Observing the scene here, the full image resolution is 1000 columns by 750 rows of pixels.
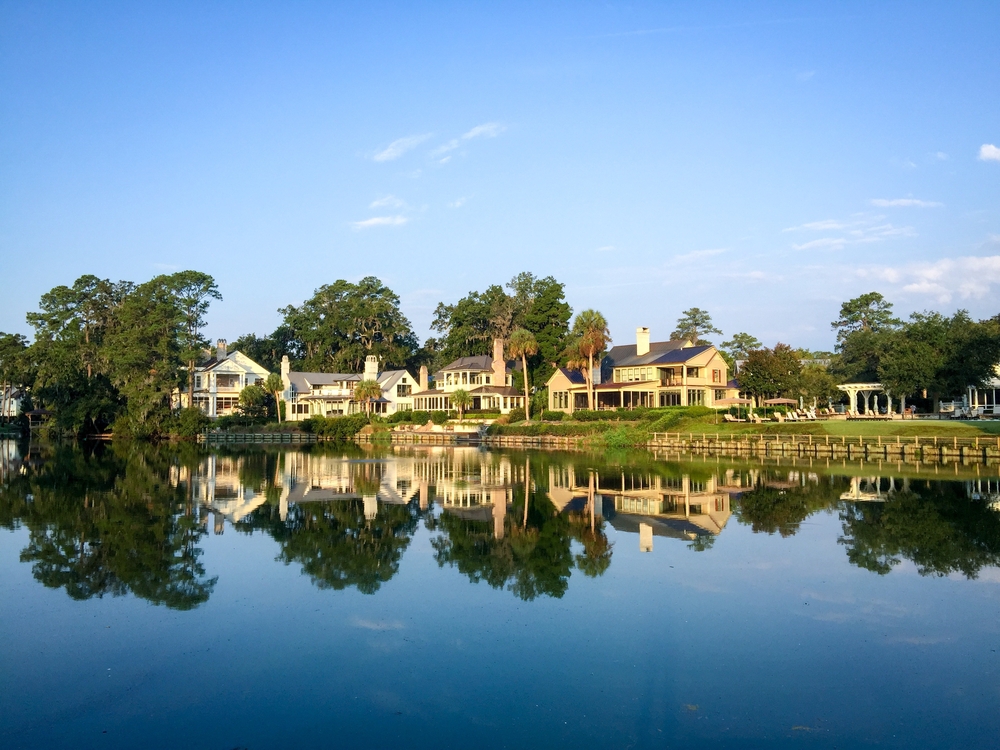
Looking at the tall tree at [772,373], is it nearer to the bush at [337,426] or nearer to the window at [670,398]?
the window at [670,398]

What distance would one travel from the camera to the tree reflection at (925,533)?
1698 cm

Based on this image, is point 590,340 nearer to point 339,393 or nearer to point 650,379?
point 650,379

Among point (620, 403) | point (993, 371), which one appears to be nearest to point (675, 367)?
point (620, 403)

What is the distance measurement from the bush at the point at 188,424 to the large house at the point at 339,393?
36.5 feet

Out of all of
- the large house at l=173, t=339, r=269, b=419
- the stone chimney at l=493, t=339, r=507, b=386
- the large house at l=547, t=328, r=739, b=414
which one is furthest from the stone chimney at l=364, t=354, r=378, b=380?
the large house at l=547, t=328, r=739, b=414

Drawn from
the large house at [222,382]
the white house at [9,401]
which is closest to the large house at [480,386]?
the large house at [222,382]

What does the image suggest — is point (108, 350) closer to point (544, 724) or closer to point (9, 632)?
point (9, 632)

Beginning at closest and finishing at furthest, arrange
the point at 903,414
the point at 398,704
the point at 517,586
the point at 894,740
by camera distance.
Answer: the point at 894,740, the point at 398,704, the point at 517,586, the point at 903,414

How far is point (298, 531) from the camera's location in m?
21.4

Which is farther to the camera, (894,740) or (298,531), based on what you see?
(298,531)

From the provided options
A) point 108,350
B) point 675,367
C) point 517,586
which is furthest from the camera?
point 108,350

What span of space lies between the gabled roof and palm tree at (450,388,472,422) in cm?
1322

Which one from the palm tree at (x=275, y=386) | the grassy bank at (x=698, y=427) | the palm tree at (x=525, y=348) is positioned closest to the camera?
the grassy bank at (x=698, y=427)

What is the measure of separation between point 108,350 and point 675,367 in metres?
54.4
